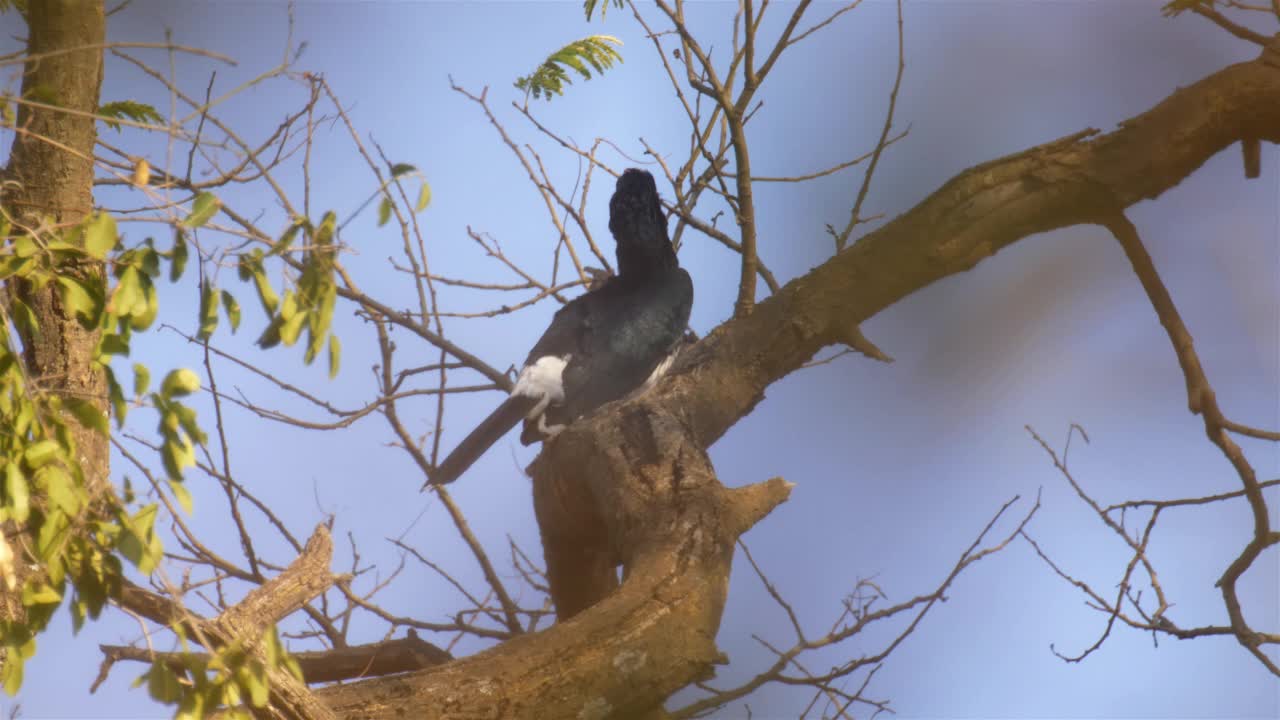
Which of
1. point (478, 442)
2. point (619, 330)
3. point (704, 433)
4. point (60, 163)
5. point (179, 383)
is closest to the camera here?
point (179, 383)

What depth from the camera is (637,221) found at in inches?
115

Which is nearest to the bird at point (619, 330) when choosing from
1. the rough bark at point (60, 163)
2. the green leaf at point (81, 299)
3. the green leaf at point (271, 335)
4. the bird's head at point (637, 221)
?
the bird's head at point (637, 221)

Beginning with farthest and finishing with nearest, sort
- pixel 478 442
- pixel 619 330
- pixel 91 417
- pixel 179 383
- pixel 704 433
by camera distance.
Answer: pixel 619 330 → pixel 478 442 → pixel 704 433 → pixel 91 417 → pixel 179 383

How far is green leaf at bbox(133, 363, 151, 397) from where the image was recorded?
3.41ft

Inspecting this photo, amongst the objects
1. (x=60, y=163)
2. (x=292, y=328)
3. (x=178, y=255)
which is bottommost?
(x=292, y=328)

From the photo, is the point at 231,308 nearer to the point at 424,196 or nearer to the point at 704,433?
the point at 424,196

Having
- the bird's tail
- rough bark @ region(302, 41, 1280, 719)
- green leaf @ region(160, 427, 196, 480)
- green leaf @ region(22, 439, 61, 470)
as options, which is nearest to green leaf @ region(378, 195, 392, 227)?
green leaf @ region(160, 427, 196, 480)

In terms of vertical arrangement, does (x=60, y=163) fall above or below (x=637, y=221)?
below

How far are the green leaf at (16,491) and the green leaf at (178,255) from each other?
0.26m

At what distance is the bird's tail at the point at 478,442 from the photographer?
2605mm

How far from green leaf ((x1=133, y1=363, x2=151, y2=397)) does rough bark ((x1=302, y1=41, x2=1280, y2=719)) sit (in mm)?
656

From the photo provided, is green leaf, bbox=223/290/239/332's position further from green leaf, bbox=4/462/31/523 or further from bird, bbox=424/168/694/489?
bird, bbox=424/168/694/489

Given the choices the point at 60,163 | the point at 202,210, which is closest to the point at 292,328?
the point at 202,210

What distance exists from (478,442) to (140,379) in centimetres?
159
